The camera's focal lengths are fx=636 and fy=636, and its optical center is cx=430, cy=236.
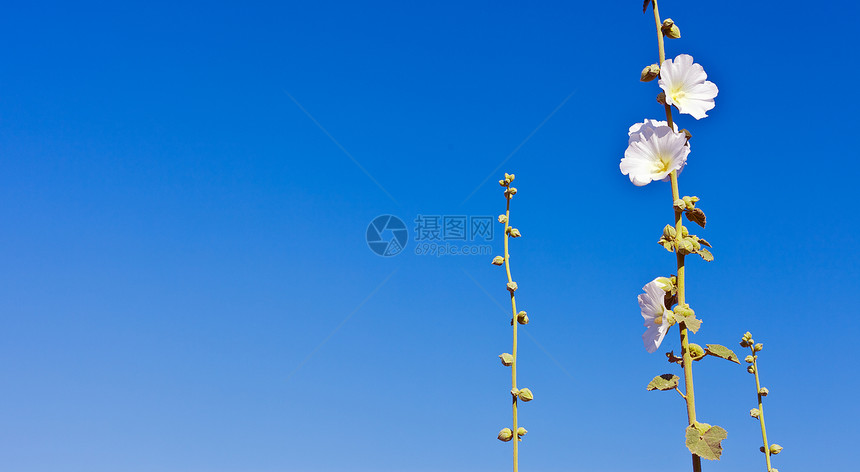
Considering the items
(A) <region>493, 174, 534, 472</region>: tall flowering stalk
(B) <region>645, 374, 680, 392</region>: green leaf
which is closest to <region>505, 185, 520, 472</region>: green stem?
(A) <region>493, 174, 534, 472</region>: tall flowering stalk

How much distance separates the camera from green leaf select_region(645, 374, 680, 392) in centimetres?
275

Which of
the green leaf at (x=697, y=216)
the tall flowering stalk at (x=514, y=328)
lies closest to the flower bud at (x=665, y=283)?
the green leaf at (x=697, y=216)

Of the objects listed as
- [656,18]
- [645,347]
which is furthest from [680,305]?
[656,18]

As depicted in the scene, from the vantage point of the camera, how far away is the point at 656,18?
316 centimetres

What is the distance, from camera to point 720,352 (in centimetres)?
272

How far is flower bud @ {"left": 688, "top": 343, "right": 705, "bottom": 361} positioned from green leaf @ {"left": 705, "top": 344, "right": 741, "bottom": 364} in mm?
40

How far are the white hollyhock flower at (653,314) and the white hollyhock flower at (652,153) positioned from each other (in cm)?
50

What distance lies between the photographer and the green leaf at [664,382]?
2.75 metres

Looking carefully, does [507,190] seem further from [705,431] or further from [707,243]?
[705,431]

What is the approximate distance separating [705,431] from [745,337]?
653cm

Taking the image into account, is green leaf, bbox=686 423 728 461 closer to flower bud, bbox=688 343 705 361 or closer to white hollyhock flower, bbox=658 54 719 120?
flower bud, bbox=688 343 705 361

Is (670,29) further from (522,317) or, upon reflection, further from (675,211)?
(522,317)

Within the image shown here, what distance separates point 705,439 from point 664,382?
29 centimetres

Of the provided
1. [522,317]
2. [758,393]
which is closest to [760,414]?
[758,393]
